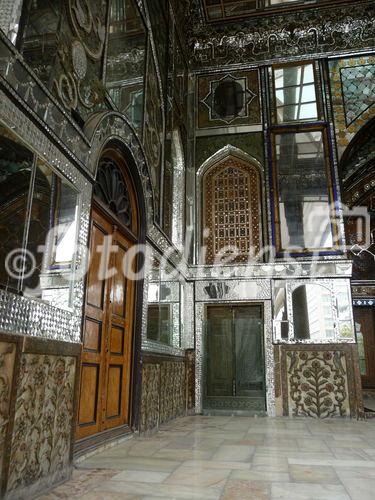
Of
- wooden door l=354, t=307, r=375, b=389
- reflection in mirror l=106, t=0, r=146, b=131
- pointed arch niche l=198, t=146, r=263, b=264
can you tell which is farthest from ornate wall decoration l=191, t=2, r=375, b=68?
wooden door l=354, t=307, r=375, b=389

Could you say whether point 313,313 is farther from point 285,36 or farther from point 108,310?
point 285,36

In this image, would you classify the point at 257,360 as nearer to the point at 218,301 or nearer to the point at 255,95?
the point at 218,301

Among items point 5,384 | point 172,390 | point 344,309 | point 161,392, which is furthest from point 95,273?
point 344,309

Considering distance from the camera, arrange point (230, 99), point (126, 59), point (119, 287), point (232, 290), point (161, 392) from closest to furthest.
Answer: point (119, 287)
point (126, 59)
point (161, 392)
point (232, 290)
point (230, 99)

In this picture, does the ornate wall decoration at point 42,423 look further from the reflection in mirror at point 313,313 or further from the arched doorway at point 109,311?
the reflection in mirror at point 313,313

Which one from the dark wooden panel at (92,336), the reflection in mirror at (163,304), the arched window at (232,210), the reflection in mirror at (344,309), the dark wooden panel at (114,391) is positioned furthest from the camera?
the arched window at (232,210)

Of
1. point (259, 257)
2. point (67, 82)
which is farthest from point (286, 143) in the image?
point (67, 82)

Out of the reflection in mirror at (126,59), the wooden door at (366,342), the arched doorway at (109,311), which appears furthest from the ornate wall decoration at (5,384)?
the wooden door at (366,342)

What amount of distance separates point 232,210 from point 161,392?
3.50 m

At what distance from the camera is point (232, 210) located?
7.54 metres

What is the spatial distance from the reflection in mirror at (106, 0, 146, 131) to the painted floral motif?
13.5 ft

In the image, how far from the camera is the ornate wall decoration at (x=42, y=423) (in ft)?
7.00

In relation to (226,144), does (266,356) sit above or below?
below

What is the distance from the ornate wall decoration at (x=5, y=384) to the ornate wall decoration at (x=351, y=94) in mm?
6767
